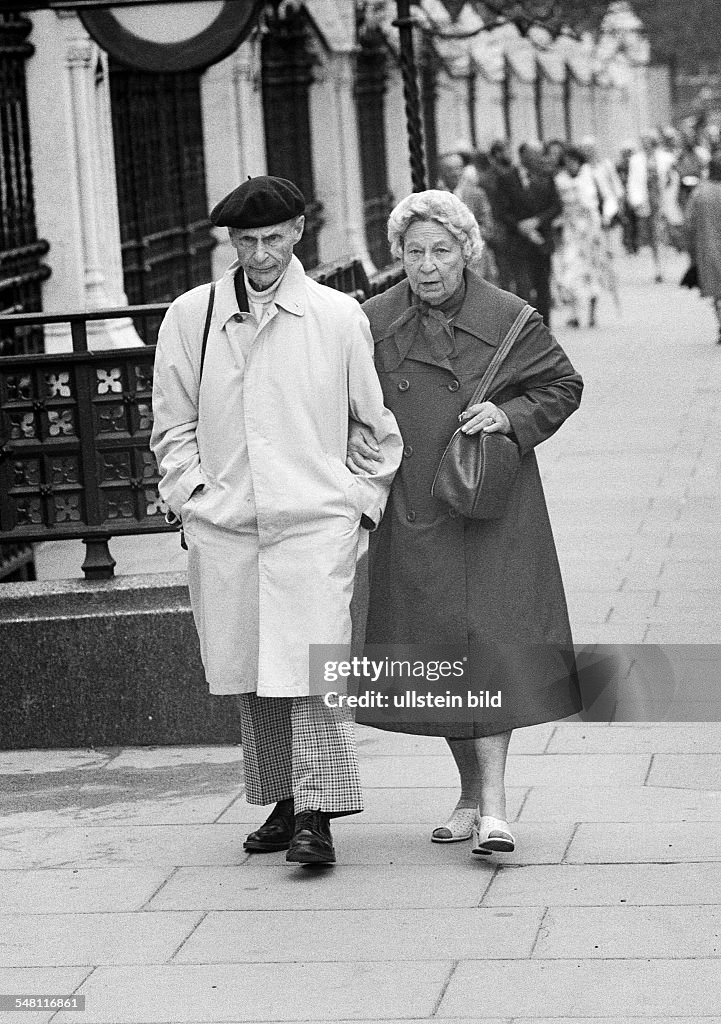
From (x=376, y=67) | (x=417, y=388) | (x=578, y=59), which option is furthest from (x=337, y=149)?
(x=578, y=59)

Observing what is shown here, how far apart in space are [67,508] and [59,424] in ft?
0.91

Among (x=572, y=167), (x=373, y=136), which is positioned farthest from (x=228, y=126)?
(x=572, y=167)

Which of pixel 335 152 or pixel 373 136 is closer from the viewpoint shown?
pixel 335 152

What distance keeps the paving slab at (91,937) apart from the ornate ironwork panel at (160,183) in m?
7.97

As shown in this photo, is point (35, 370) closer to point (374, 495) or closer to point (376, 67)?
point (374, 495)

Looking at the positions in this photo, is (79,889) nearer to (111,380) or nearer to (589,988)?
(589,988)

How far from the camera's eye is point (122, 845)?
18.1ft

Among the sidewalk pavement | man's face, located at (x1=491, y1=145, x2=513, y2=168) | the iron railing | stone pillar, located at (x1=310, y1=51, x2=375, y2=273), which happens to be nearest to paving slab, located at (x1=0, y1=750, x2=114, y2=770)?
the sidewalk pavement

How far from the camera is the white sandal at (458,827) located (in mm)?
5379

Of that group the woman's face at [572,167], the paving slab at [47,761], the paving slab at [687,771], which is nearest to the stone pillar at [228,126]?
the woman's face at [572,167]

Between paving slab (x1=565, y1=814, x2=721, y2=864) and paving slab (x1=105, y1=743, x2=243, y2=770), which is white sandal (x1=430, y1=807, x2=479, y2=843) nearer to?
paving slab (x1=565, y1=814, x2=721, y2=864)

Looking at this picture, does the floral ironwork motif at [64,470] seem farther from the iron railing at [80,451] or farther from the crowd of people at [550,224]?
the crowd of people at [550,224]

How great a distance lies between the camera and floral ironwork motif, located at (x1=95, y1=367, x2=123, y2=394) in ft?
22.0

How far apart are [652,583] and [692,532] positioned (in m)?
1.23
